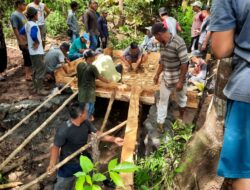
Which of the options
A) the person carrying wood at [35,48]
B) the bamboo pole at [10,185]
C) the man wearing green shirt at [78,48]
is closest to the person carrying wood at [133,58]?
the man wearing green shirt at [78,48]

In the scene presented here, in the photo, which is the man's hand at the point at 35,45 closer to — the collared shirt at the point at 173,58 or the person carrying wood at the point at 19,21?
the person carrying wood at the point at 19,21

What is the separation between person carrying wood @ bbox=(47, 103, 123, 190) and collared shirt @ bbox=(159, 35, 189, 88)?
1.46 metres

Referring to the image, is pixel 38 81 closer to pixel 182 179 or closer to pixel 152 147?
pixel 152 147

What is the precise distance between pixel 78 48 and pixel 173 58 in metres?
3.98

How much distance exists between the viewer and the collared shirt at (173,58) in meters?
4.90

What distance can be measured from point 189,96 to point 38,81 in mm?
3380

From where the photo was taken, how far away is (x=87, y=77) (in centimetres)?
627

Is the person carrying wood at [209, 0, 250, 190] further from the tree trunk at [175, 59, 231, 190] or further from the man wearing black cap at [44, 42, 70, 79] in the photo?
the man wearing black cap at [44, 42, 70, 79]

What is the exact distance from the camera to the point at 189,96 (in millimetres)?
6363

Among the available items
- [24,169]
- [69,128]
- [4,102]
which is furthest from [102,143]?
[69,128]

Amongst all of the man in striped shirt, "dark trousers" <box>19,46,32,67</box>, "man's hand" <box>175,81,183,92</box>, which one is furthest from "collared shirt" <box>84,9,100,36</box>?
"man's hand" <box>175,81,183,92</box>

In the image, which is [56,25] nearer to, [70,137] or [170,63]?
[170,63]

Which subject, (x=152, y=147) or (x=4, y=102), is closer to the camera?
→ (x=152, y=147)

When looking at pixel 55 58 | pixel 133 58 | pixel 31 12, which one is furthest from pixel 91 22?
pixel 31 12
